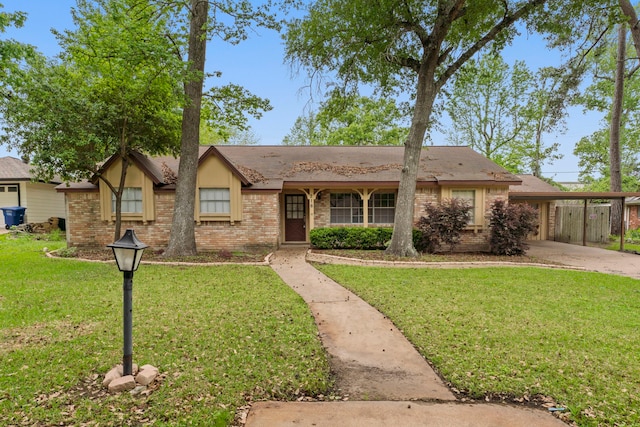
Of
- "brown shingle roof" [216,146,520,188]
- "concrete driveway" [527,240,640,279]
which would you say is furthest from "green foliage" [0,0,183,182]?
"concrete driveway" [527,240,640,279]

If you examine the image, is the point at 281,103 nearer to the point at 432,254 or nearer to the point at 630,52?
the point at 432,254

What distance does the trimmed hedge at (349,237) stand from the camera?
39.8ft

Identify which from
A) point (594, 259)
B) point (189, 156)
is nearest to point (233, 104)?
point (189, 156)

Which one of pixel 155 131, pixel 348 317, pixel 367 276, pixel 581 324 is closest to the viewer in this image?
pixel 581 324

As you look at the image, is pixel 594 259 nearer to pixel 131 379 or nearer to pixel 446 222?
pixel 446 222

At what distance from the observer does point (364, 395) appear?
3133 millimetres

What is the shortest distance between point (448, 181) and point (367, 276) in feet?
21.0

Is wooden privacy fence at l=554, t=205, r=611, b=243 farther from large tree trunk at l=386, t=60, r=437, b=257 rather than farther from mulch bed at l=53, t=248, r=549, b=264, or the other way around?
large tree trunk at l=386, t=60, r=437, b=257

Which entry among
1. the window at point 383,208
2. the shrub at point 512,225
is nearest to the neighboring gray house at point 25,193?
the window at point 383,208

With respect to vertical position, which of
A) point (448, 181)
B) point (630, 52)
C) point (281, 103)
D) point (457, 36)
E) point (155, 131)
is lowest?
point (448, 181)

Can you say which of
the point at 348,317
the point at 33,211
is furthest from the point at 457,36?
the point at 33,211

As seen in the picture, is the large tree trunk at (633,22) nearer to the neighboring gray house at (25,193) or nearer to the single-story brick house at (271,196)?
the single-story brick house at (271,196)

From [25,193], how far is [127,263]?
20.9m

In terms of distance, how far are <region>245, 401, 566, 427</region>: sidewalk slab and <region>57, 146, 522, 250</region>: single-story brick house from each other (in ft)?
31.9
